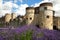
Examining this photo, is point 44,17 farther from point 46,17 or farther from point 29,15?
point 29,15

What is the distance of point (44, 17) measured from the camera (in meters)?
20.6

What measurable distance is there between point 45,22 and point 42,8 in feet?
7.29

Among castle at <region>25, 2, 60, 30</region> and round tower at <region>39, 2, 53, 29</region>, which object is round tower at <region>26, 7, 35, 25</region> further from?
round tower at <region>39, 2, 53, 29</region>

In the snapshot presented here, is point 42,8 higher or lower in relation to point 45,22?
higher

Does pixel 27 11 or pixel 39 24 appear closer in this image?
pixel 39 24

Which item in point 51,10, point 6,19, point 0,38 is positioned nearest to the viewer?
point 0,38

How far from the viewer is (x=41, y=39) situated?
2.90 m

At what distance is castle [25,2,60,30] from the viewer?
20308 millimetres

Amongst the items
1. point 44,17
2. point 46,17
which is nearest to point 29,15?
point 44,17

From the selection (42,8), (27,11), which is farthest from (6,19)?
(42,8)

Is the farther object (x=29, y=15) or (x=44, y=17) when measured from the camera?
(x=29, y=15)

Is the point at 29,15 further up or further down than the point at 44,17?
further up

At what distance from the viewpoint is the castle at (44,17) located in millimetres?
20308

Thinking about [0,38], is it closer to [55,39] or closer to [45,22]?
[55,39]
